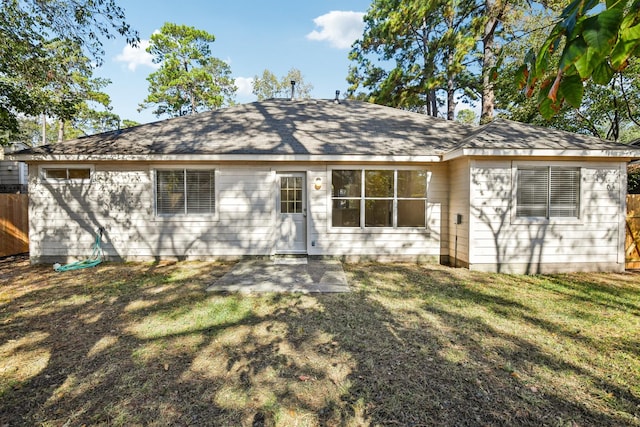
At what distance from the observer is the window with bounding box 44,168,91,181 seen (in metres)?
7.16

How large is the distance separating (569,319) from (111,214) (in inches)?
354

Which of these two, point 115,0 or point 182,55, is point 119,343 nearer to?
point 115,0

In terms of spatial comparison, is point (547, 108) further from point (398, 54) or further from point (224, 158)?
point (398, 54)

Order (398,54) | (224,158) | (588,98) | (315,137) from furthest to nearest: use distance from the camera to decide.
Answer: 1. (398,54)
2. (588,98)
3. (315,137)
4. (224,158)

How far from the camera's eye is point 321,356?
3.06 metres

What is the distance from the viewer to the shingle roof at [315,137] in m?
6.56

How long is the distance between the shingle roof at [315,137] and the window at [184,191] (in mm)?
578

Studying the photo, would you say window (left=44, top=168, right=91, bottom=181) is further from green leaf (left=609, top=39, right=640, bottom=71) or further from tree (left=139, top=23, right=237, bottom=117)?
tree (left=139, top=23, right=237, bottom=117)

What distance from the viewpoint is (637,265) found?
7.00 m

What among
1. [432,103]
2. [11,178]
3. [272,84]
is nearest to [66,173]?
[11,178]

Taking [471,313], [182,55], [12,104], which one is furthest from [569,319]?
[182,55]

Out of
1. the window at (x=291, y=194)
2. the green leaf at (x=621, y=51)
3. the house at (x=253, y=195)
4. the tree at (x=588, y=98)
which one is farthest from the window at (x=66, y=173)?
the tree at (x=588, y=98)

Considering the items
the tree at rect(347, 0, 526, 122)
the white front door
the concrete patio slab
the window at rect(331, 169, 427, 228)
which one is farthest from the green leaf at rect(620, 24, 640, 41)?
the tree at rect(347, 0, 526, 122)

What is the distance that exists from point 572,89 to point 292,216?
6.62m
